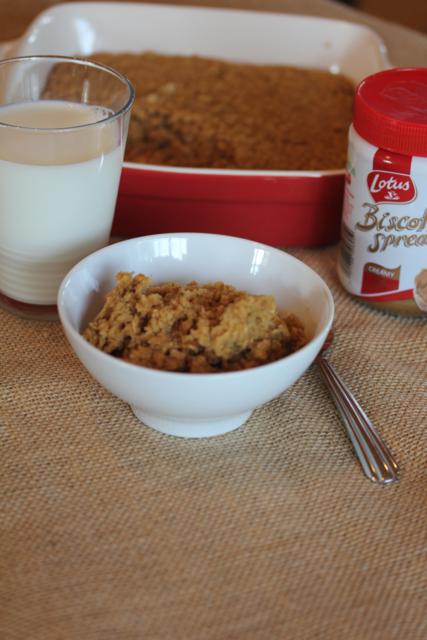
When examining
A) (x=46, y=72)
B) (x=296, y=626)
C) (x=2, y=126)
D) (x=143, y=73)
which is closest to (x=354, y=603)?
(x=296, y=626)

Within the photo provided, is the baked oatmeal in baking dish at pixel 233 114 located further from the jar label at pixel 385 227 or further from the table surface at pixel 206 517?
the table surface at pixel 206 517

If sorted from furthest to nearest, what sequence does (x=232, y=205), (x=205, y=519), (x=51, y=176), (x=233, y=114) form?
(x=233, y=114), (x=232, y=205), (x=51, y=176), (x=205, y=519)

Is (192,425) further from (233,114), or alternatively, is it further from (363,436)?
(233,114)

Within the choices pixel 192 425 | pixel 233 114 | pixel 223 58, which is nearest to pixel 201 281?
pixel 192 425

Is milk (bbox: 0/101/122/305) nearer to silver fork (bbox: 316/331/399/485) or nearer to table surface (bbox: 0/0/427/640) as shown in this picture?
table surface (bbox: 0/0/427/640)

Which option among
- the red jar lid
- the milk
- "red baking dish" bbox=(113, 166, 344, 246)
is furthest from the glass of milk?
the red jar lid

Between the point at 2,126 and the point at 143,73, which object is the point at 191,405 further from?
the point at 143,73

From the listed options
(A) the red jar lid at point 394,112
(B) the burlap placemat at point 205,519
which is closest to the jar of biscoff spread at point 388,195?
(A) the red jar lid at point 394,112
